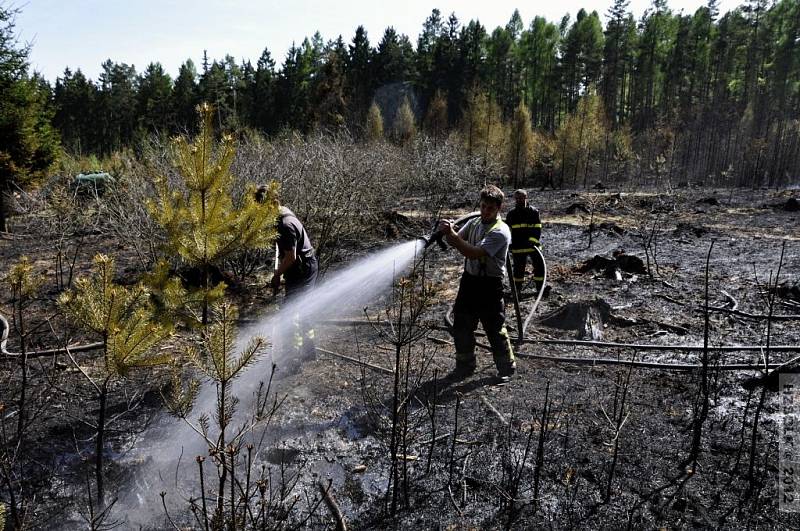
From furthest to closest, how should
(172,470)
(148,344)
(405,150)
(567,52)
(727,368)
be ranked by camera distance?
(567,52), (405,150), (727,368), (172,470), (148,344)

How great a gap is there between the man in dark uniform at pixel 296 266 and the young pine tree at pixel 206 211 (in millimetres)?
631

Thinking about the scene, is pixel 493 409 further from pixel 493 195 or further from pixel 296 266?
pixel 296 266

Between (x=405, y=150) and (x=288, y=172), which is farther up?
(x=405, y=150)

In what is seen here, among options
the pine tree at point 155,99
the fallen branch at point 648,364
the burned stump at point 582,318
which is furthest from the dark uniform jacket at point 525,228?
the pine tree at point 155,99

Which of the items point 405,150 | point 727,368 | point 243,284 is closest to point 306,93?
point 405,150

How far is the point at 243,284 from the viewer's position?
8570mm

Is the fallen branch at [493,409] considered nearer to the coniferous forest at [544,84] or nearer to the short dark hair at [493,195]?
the short dark hair at [493,195]

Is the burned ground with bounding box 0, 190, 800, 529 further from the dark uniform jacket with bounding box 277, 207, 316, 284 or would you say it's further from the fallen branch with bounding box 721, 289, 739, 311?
the dark uniform jacket with bounding box 277, 207, 316, 284

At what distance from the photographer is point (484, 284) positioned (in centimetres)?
477

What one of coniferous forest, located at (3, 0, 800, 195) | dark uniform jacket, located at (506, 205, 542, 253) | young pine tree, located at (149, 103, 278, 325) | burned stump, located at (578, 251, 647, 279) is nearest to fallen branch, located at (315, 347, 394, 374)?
young pine tree, located at (149, 103, 278, 325)

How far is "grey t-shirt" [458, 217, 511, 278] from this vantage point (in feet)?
14.9

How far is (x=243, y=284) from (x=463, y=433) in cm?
555

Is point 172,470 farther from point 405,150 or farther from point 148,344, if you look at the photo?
point 405,150

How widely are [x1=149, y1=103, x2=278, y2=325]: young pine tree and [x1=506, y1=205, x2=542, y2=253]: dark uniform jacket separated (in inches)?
184
